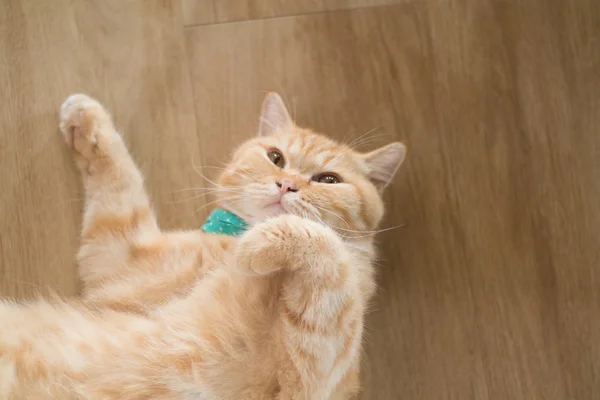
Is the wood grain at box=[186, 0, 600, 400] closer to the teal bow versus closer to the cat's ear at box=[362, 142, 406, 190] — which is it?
the cat's ear at box=[362, 142, 406, 190]

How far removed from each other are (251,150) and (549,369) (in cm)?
124

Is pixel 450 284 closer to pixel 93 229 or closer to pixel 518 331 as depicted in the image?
pixel 518 331

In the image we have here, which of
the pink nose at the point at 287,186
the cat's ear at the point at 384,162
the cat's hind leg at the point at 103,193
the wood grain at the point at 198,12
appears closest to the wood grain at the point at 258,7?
the wood grain at the point at 198,12

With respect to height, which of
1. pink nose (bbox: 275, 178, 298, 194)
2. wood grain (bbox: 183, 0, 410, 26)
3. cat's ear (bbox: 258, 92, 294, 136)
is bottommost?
pink nose (bbox: 275, 178, 298, 194)

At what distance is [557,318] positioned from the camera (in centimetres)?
156

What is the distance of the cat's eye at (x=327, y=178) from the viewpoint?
1.41 metres

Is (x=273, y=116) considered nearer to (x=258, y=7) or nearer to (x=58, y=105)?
(x=258, y=7)

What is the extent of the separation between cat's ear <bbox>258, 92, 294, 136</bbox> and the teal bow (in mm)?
331

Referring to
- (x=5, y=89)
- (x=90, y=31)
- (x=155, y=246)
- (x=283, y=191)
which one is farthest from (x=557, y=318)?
(x=5, y=89)

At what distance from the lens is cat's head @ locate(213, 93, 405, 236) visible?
127 centimetres

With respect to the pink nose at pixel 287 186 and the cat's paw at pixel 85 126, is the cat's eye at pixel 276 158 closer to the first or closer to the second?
the pink nose at pixel 287 186

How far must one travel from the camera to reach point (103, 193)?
1450 millimetres

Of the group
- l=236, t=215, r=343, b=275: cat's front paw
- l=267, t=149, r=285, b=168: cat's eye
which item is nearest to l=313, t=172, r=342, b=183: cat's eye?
l=267, t=149, r=285, b=168: cat's eye

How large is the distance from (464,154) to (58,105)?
1394 mm
